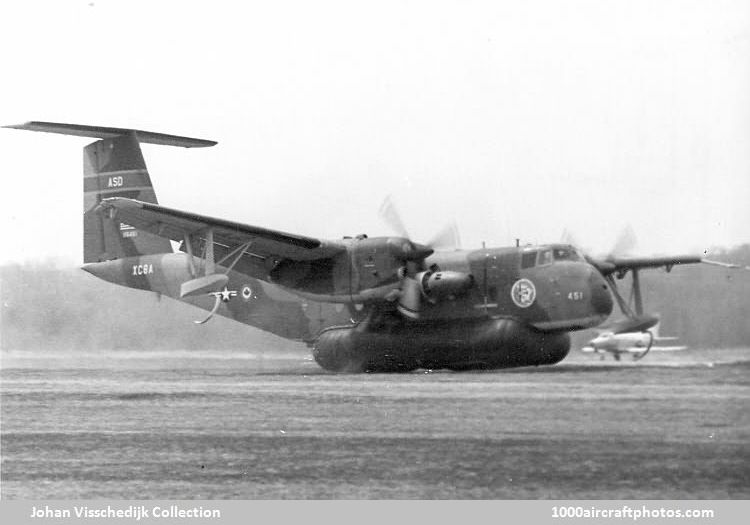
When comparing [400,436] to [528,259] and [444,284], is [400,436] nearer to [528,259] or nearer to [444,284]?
[444,284]

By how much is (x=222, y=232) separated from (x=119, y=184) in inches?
173

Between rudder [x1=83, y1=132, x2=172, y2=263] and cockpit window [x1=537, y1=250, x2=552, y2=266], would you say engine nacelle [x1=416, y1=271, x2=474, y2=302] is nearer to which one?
cockpit window [x1=537, y1=250, x2=552, y2=266]

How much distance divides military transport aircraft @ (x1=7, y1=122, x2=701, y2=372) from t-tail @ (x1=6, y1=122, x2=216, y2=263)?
135mm

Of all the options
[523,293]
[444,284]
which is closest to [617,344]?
[523,293]

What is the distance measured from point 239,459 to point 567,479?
13.4 ft

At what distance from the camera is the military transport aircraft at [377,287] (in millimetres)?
22516

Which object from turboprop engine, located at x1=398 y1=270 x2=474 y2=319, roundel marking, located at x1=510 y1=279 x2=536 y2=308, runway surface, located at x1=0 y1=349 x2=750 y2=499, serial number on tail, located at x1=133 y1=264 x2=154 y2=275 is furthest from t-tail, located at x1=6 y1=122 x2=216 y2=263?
roundel marking, located at x1=510 y1=279 x2=536 y2=308

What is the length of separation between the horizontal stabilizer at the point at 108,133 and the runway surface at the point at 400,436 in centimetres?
644

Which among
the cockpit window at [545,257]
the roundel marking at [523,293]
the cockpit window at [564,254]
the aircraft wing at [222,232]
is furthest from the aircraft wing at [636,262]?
the aircraft wing at [222,232]

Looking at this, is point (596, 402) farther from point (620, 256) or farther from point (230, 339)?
point (230, 339)

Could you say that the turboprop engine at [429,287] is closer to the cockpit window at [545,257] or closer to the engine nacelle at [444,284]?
the engine nacelle at [444,284]
